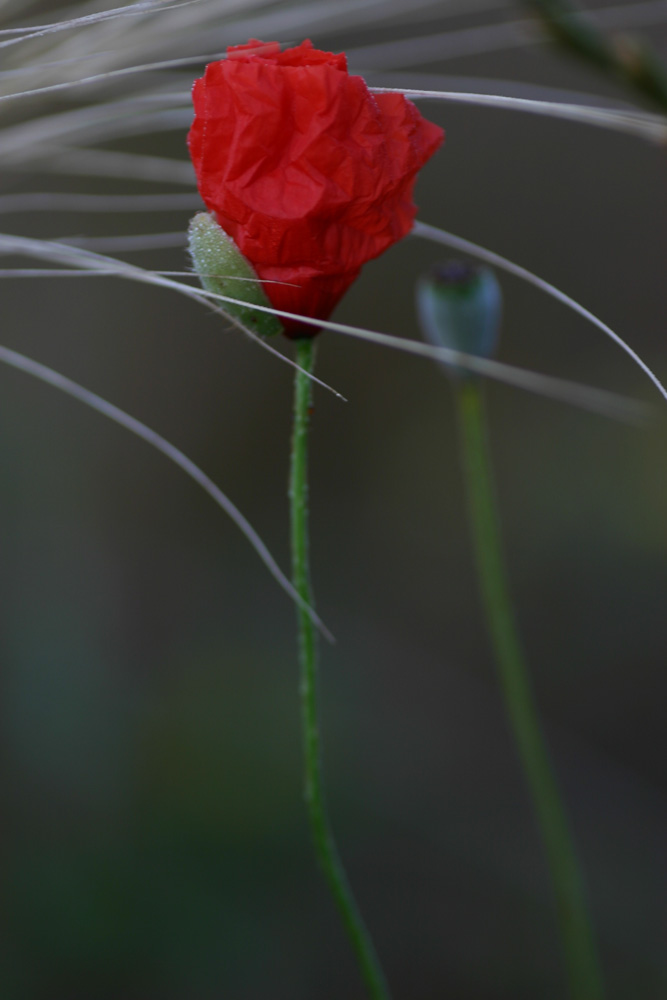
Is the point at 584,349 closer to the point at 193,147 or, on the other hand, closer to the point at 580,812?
the point at 580,812

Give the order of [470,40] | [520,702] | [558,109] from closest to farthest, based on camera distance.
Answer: [558,109] → [520,702] → [470,40]

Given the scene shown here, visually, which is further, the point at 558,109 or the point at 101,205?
the point at 101,205

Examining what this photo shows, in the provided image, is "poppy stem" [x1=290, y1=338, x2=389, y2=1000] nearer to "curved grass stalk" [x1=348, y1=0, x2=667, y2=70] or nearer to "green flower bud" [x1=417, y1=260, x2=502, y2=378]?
"green flower bud" [x1=417, y1=260, x2=502, y2=378]

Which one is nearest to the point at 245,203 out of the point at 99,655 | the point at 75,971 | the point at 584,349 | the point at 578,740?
the point at 75,971

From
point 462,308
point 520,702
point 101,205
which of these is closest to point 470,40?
point 101,205

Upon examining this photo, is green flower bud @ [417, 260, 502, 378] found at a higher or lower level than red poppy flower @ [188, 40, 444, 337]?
lower

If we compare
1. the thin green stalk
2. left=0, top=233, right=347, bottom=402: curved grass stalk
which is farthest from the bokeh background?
the thin green stalk

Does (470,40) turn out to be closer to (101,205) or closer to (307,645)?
(101,205)
